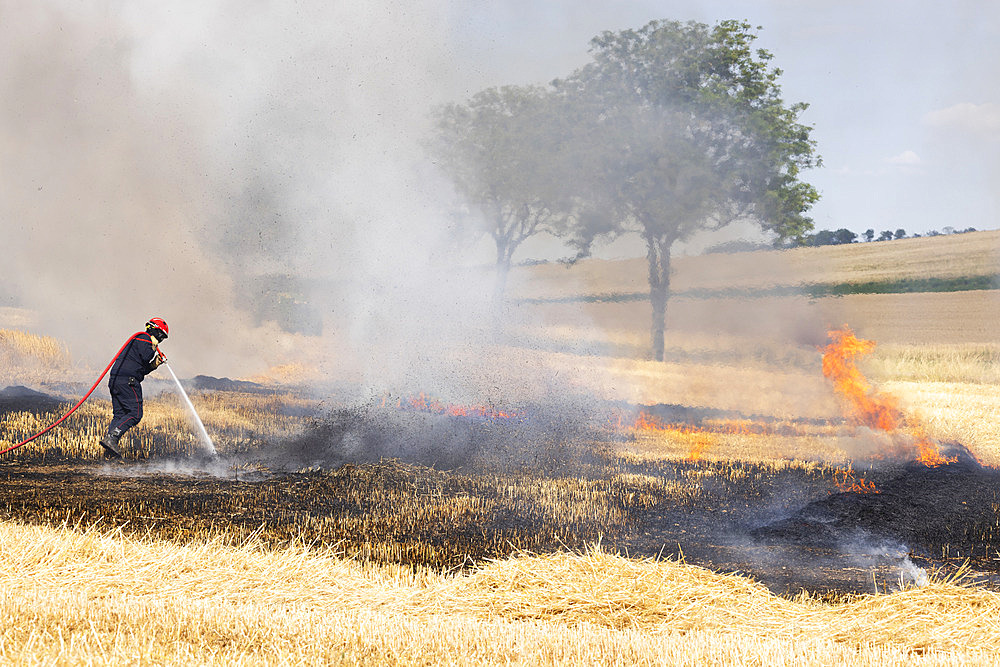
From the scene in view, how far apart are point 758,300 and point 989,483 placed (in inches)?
741

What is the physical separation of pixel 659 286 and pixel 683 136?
Result: 671 cm

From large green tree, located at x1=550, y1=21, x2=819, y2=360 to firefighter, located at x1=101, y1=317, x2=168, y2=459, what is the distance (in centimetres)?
1936

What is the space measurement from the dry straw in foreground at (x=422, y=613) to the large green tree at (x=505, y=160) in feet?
78.3

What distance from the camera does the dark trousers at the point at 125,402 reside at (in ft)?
42.9

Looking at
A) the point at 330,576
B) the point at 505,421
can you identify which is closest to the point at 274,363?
the point at 505,421

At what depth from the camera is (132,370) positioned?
42.8 feet

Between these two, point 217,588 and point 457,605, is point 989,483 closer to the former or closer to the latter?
point 457,605

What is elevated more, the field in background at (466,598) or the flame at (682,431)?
the field in background at (466,598)

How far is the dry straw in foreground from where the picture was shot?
6.05 m

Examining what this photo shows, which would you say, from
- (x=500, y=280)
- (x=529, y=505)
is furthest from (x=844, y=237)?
(x=529, y=505)

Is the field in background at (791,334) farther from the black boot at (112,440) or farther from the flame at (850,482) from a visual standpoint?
the black boot at (112,440)

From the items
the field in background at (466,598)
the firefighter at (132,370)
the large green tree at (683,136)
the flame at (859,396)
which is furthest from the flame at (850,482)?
the large green tree at (683,136)

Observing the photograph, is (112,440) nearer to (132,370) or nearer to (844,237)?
(132,370)

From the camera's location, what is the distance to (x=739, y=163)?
30344mm
